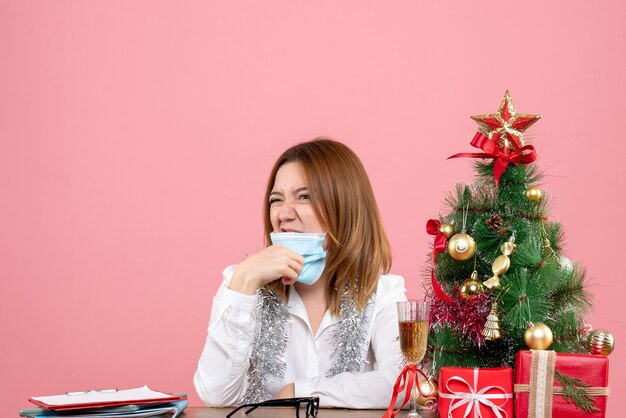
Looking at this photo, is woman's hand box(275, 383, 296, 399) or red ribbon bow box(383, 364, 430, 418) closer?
red ribbon bow box(383, 364, 430, 418)

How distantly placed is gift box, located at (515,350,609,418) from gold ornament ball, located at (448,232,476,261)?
0.27 metres

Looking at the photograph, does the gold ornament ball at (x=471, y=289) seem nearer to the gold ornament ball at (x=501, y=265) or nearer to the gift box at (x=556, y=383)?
the gold ornament ball at (x=501, y=265)

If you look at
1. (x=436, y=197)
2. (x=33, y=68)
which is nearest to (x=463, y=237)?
(x=436, y=197)

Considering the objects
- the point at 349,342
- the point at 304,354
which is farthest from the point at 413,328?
the point at 304,354

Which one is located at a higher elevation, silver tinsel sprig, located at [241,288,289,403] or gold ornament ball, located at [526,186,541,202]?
gold ornament ball, located at [526,186,541,202]

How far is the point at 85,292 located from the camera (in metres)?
3.93

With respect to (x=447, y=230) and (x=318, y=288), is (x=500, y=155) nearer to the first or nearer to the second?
(x=447, y=230)

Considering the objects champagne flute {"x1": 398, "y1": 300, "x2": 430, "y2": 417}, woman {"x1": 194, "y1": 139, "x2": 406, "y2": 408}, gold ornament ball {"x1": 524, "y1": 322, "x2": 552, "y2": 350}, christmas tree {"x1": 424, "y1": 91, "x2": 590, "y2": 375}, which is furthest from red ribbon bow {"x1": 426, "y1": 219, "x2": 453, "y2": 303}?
woman {"x1": 194, "y1": 139, "x2": 406, "y2": 408}

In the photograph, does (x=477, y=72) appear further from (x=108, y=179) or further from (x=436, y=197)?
(x=108, y=179)

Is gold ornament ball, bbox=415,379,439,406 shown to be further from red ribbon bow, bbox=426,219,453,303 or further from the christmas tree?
red ribbon bow, bbox=426,219,453,303

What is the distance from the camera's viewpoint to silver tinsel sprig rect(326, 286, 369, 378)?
2486mm

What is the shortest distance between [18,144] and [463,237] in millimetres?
2932

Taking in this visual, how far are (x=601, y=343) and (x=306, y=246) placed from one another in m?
0.87

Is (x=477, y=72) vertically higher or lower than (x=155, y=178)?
higher
